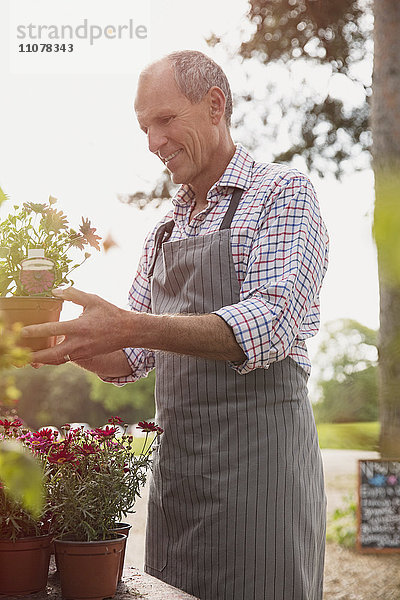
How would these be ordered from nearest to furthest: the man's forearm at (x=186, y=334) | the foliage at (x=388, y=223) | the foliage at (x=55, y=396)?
the foliage at (x=388, y=223) < the man's forearm at (x=186, y=334) < the foliage at (x=55, y=396)

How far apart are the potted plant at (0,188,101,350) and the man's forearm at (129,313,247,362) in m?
0.16

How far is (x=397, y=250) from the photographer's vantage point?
0.80ft

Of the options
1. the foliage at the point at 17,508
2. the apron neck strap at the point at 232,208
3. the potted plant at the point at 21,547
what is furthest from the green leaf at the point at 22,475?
the apron neck strap at the point at 232,208

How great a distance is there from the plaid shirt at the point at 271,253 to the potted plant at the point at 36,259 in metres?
0.30

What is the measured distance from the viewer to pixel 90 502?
4.13 feet

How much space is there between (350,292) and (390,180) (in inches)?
13.9

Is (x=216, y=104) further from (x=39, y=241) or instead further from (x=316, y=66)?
(x=316, y=66)

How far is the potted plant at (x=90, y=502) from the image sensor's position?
1.18m

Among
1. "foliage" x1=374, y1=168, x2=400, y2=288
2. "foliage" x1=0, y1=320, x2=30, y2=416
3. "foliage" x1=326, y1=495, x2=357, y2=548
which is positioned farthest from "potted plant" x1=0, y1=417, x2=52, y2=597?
"foliage" x1=326, y1=495, x2=357, y2=548

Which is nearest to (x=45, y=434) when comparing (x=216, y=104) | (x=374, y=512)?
(x=216, y=104)

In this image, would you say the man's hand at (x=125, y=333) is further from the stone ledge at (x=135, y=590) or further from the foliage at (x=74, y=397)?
the foliage at (x=74, y=397)

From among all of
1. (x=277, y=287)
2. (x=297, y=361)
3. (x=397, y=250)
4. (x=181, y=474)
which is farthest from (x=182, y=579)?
(x=397, y=250)

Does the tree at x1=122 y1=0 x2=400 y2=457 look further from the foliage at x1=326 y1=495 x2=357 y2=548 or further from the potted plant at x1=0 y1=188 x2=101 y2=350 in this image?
the potted plant at x1=0 y1=188 x2=101 y2=350

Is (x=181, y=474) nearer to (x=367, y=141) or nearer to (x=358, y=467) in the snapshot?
(x=358, y=467)
